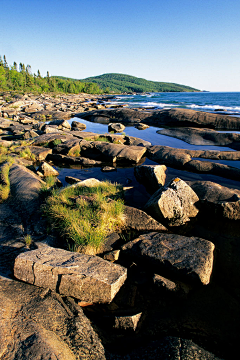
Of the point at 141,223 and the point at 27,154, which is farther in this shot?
the point at 27,154

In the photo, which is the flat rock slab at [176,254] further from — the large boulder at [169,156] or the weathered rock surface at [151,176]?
the large boulder at [169,156]

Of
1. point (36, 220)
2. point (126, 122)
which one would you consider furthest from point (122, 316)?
point (126, 122)

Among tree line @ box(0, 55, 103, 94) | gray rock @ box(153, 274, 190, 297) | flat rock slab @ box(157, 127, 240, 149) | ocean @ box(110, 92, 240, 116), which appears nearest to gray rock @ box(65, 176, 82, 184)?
gray rock @ box(153, 274, 190, 297)

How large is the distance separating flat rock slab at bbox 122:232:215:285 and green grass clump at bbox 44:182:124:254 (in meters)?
0.80

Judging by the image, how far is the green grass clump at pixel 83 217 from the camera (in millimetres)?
4656

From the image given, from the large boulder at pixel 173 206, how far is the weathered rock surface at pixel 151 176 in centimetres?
192

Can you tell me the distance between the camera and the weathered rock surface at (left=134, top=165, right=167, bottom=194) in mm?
8258

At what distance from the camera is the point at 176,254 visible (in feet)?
14.4

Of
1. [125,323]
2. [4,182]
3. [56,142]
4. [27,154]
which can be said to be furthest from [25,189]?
[56,142]

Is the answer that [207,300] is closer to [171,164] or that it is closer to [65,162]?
[171,164]

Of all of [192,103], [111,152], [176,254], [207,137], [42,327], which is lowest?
[176,254]

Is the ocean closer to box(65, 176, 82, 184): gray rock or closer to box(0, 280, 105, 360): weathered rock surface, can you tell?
box(65, 176, 82, 184): gray rock

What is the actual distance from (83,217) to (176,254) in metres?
2.51

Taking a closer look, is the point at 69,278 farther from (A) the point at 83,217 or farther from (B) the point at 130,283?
(A) the point at 83,217
